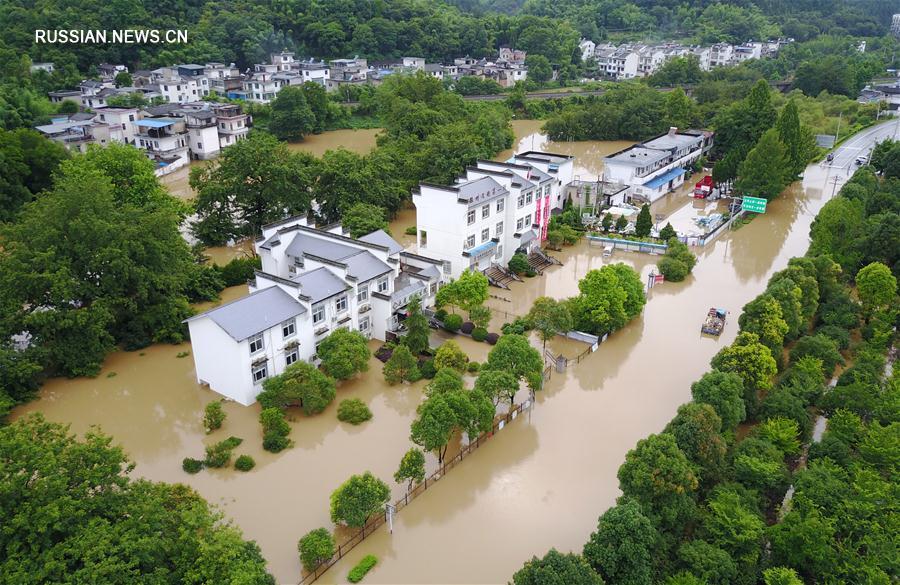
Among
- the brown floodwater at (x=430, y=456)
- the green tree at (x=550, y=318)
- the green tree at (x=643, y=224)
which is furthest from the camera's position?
the green tree at (x=643, y=224)

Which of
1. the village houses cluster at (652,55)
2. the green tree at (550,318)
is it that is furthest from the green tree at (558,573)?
the village houses cluster at (652,55)

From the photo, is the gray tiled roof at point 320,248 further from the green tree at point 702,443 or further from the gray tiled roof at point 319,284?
the green tree at point 702,443

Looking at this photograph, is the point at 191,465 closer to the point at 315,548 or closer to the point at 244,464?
the point at 244,464

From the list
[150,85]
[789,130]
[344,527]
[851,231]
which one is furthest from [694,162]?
[150,85]

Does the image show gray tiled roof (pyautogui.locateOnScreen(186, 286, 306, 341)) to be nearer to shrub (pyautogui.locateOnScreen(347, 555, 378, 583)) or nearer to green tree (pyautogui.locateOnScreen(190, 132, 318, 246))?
shrub (pyautogui.locateOnScreen(347, 555, 378, 583))

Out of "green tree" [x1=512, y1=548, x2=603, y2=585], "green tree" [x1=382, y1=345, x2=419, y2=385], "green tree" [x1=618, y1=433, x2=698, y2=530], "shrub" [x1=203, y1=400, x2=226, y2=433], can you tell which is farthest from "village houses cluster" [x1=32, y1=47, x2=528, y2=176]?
"green tree" [x1=512, y1=548, x2=603, y2=585]
